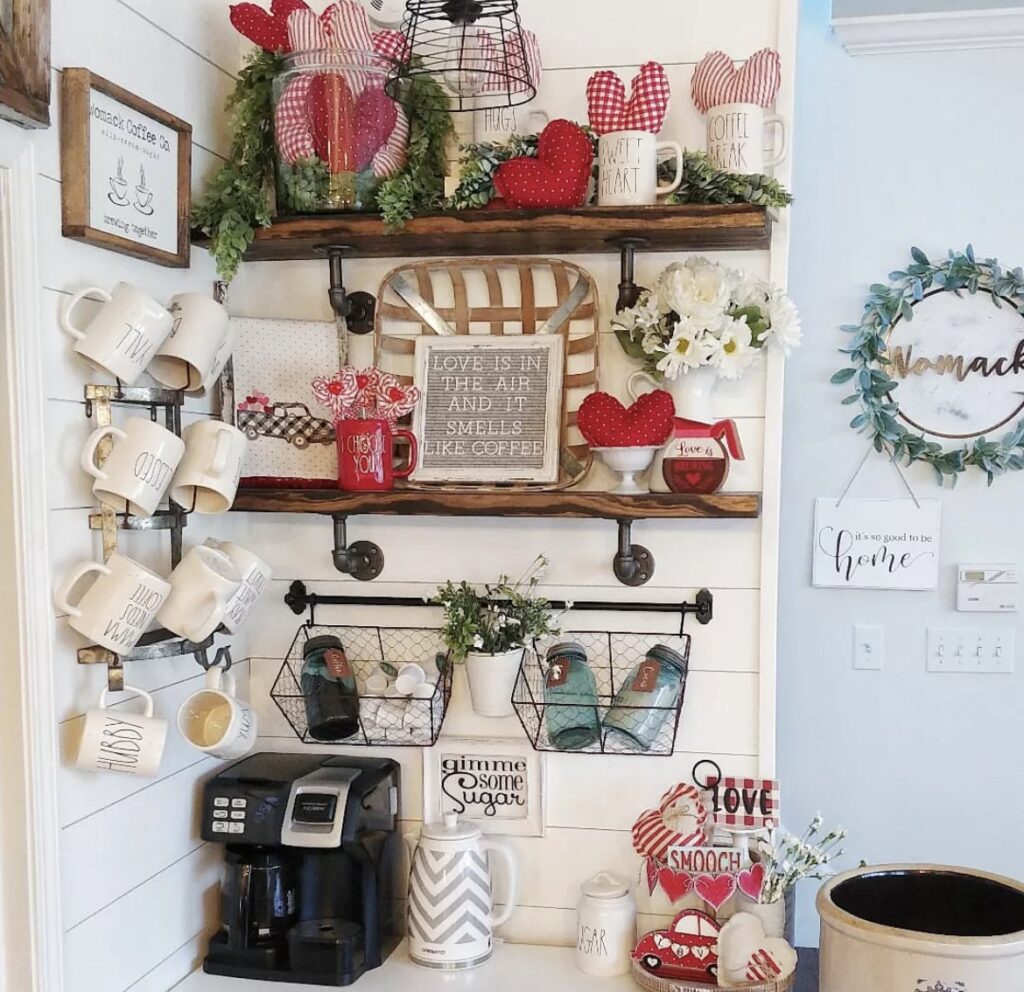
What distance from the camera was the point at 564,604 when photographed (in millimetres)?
1749

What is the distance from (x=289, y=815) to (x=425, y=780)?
0.23 m

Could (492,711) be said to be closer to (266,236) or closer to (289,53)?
(266,236)

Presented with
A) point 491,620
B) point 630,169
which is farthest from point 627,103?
point 491,620

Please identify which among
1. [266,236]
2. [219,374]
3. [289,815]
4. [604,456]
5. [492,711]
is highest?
[266,236]

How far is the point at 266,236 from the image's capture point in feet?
5.37

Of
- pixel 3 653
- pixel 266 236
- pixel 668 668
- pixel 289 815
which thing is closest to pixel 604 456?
pixel 668 668

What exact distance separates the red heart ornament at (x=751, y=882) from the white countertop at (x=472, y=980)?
0.21 m

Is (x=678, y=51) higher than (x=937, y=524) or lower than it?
higher

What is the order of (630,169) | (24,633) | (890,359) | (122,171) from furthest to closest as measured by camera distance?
(890,359) → (630,169) → (122,171) → (24,633)

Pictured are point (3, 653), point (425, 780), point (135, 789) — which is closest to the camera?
point (3, 653)

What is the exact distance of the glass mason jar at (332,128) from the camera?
5.21 ft

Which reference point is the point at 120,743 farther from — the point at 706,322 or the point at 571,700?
the point at 706,322

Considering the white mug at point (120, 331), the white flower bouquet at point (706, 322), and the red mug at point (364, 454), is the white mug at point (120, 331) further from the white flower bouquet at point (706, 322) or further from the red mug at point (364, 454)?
the white flower bouquet at point (706, 322)

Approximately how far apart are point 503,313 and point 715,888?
2.98 feet
